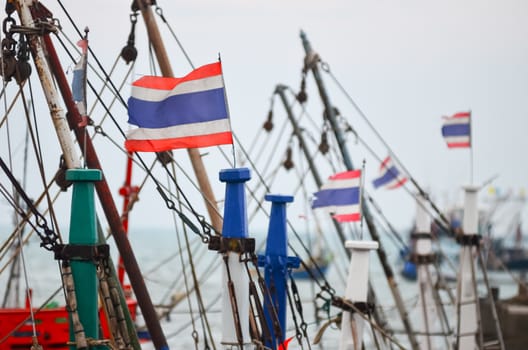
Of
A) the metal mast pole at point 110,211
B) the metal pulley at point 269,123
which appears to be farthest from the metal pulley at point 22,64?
the metal pulley at point 269,123

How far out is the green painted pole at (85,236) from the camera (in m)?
11.0

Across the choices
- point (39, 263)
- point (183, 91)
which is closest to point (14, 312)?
point (183, 91)

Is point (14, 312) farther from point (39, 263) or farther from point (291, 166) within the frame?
point (39, 263)

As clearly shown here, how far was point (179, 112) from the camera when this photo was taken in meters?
12.9

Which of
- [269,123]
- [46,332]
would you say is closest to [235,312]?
[46,332]

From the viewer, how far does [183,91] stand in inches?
505

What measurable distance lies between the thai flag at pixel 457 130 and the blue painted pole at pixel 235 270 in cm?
1404

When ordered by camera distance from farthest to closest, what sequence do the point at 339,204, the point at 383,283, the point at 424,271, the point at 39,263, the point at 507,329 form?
the point at 383,283
the point at 39,263
the point at 507,329
the point at 424,271
the point at 339,204

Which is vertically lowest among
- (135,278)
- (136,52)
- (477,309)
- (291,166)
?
(477,309)

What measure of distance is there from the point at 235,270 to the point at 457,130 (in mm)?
14342

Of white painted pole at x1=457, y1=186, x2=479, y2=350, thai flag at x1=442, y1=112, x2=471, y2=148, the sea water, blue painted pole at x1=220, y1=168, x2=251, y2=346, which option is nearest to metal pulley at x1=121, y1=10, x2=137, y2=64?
the sea water

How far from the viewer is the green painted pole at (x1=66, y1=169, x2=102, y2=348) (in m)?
11.0

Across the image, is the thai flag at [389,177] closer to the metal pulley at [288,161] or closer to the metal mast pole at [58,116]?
the metal pulley at [288,161]

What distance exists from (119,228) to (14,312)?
320 cm
